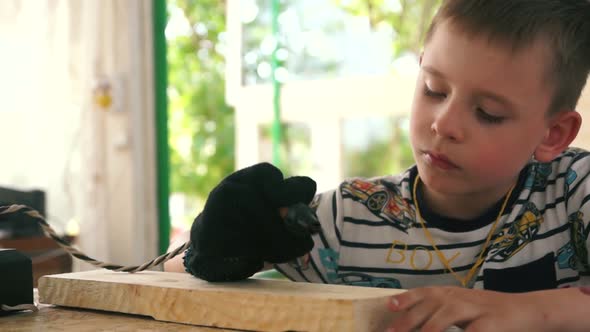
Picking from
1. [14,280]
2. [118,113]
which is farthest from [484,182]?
[118,113]

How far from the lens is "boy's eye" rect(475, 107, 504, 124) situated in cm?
85

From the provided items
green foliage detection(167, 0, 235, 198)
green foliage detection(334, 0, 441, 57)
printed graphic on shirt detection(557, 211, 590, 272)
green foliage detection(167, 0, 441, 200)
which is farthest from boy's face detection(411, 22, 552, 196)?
green foliage detection(167, 0, 235, 198)

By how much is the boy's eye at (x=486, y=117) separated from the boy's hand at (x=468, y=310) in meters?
0.27

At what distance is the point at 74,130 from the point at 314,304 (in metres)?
2.31

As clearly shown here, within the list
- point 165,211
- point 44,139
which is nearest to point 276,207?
point 165,211

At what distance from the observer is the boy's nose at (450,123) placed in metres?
0.83

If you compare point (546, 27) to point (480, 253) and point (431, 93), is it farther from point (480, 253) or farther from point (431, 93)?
point (480, 253)

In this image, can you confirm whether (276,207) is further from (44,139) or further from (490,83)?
(44,139)

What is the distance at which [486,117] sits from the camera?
86 cm

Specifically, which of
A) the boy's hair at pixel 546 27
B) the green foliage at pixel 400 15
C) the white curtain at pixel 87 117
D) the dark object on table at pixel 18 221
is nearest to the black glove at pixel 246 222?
the boy's hair at pixel 546 27

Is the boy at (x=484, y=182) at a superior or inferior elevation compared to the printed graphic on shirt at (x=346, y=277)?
superior

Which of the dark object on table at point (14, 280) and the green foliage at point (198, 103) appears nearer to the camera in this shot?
the dark object on table at point (14, 280)

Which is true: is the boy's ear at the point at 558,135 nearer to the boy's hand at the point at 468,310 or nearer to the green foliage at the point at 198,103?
the boy's hand at the point at 468,310

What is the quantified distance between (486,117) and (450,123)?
0.18 feet
